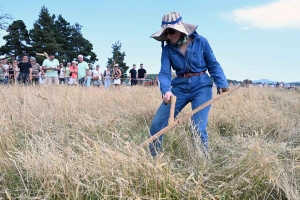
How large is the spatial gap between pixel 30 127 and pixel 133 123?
161 cm

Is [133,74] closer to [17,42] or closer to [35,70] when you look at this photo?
[35,70]

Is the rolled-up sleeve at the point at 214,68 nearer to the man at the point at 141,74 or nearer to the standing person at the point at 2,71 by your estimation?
the standing person at the point at 2,71

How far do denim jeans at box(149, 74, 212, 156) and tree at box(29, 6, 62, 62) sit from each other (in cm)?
4369

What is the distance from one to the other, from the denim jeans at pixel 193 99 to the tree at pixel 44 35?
43686 mm

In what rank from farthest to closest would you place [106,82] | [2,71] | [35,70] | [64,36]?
[64,36] < [106,82] < [2,71] < [35,70]

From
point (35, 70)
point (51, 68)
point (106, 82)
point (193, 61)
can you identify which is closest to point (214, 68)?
point (193, 61)

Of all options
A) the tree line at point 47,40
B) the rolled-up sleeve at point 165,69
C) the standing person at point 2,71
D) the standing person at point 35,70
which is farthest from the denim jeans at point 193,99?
the tree line at point 47,40

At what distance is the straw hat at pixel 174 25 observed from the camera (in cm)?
284

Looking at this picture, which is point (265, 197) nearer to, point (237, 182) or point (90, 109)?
point (237, 182)

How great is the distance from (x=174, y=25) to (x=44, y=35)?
4657 centimetres

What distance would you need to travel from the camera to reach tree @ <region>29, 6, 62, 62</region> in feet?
146

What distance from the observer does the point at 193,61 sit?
3014mm

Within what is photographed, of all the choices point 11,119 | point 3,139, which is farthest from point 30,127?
point 3,139

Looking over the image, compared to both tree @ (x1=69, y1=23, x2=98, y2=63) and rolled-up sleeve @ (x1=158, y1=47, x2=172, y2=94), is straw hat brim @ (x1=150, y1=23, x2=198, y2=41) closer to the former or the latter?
rolled-up sleeve @ (x1=158, y1=47, x2=172, y2=94)
